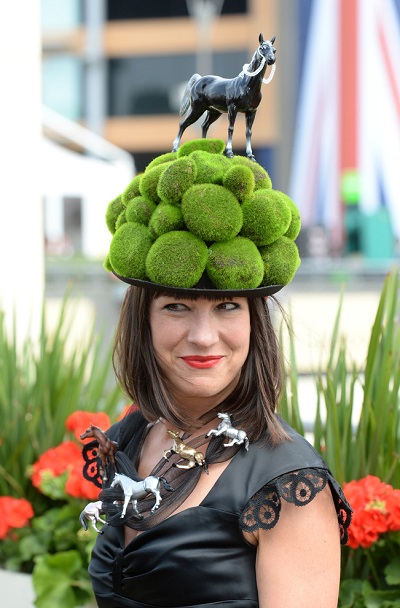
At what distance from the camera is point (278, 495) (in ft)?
5.53

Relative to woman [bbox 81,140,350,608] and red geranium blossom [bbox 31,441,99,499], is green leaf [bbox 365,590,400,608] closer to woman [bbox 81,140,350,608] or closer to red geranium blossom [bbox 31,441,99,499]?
woman [bbox 81,140,350,608]

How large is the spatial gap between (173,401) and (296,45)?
2546cm

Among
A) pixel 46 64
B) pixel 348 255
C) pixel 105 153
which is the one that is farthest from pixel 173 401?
pixel 46 64

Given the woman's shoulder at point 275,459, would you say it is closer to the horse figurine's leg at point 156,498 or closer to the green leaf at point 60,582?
the horse figurine's leg at point 156,498

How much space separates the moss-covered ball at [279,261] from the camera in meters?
1.82

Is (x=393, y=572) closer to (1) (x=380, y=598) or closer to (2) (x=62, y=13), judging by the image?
(1) (x=380, y=598)

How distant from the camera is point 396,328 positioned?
312 cm

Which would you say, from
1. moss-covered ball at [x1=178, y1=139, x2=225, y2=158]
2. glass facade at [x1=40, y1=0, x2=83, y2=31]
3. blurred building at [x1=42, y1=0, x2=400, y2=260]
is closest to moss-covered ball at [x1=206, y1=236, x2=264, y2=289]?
moss-covered ball at [x1=178, y1=139, x2=225, y2=158]

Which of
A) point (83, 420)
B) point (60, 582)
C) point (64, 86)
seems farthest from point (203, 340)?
point (64, 86)

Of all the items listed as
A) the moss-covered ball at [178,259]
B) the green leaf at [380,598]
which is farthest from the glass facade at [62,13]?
the moss-covered ball at [178,259]

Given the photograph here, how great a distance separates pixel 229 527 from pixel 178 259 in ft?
1.64

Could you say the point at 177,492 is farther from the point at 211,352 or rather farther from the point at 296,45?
the point at 296,45

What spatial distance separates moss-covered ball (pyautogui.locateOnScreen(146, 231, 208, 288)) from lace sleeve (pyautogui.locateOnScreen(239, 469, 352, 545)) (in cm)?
40

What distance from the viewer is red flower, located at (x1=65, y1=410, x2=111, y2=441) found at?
3396 millimetres
